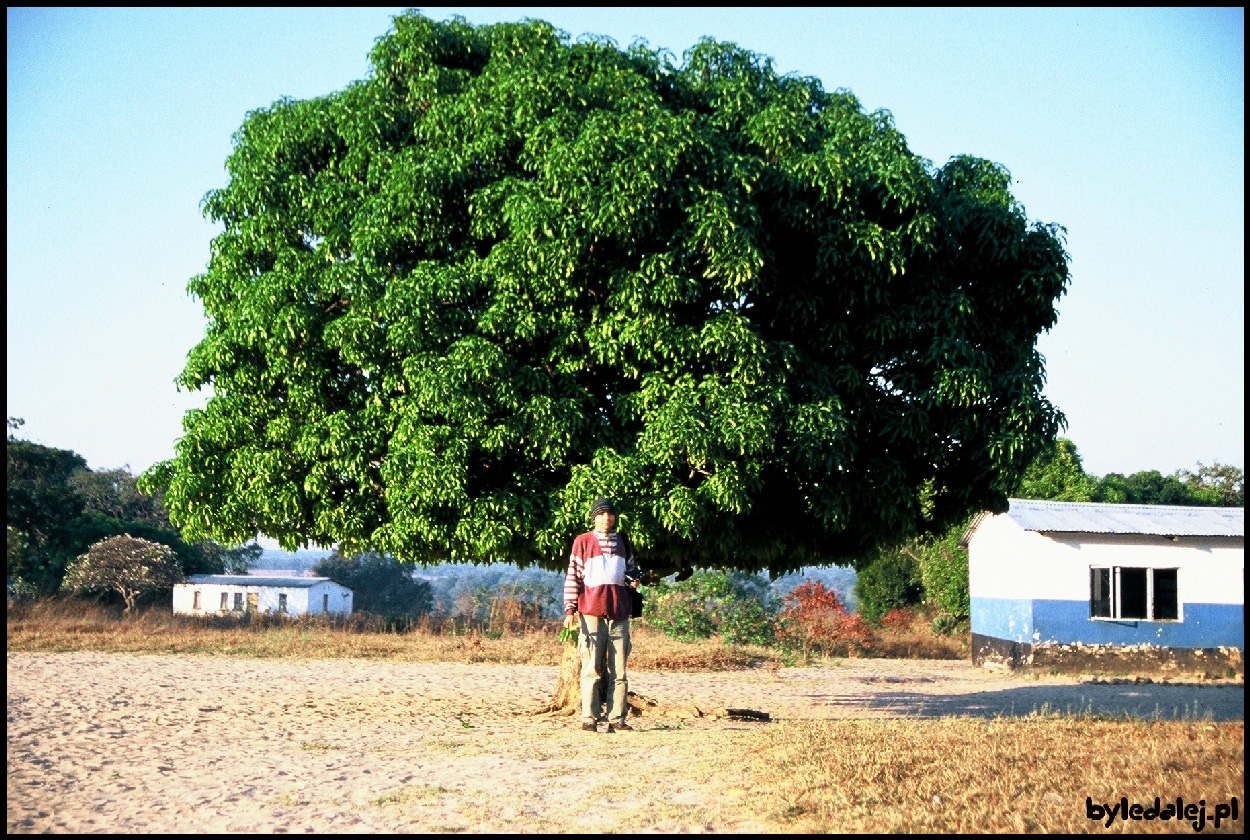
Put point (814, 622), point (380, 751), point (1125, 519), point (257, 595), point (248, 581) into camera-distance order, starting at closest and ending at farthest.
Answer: point (380, 751) → point (1125, 519) → point (814, 622) → point (248, 581) → point (257, 595)

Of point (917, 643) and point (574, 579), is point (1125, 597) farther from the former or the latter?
point (574, 579)

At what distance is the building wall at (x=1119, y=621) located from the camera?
21969 mm

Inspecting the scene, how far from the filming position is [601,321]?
1003 centimetres

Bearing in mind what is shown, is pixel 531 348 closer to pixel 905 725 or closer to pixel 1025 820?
pixel 905 725

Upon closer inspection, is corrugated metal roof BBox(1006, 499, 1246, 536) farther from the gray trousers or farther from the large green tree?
the gray trousers

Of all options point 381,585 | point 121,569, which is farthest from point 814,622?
point 381,585

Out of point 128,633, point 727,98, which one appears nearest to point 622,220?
point 727,98

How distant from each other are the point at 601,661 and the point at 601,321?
3.04 m

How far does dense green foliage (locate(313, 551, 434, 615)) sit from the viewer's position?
61031mm

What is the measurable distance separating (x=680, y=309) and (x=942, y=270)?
267cm

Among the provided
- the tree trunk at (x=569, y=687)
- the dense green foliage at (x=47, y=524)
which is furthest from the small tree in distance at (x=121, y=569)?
the tree trunk at (x=569, y=687)

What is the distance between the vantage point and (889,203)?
412 inches

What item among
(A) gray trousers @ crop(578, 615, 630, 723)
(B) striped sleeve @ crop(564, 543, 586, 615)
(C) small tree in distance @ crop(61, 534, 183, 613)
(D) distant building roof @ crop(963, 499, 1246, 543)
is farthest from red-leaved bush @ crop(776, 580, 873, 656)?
(C) small tree in distance @ crop(61, 534, 183, 613)

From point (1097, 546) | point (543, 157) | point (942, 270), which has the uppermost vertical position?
point (543, 157)
